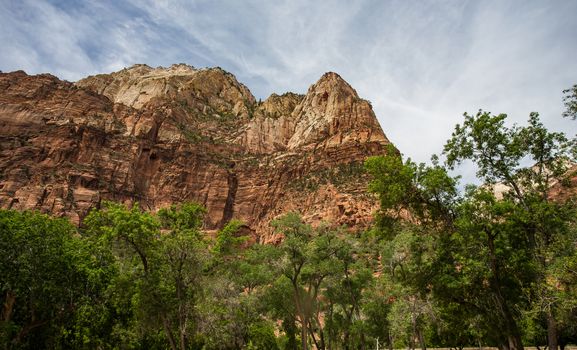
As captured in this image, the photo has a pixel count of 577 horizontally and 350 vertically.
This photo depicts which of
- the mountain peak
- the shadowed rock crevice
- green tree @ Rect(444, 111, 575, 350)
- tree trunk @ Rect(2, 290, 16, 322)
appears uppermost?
the mountain peak

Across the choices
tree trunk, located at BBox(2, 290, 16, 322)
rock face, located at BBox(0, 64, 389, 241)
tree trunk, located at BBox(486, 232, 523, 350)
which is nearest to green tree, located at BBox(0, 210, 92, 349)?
tree trunk, located at BBox(2, 290, 16, 322)

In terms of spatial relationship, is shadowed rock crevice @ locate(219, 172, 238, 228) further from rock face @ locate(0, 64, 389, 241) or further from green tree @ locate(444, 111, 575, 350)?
green tree @ locate(444, 111, 575, 350)

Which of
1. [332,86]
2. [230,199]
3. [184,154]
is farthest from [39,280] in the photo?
[332,86]

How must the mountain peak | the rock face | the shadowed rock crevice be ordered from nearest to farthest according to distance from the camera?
1. the rock face
2. the shadowed rock crevice
3. the mountain peak

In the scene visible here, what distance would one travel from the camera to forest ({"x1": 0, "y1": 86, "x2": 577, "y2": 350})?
15.7 m

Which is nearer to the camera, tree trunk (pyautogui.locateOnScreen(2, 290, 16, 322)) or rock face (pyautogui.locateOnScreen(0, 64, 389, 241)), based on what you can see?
tree trunk (pyautogui.locateOnScreen(2, 290, 16, 322))

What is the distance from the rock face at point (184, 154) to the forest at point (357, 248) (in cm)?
5555

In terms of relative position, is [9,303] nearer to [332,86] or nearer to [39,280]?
[39,280]

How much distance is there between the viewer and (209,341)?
2595 cm

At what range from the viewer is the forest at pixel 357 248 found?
51.4ft

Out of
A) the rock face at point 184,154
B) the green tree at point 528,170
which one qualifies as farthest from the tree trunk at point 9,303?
the rock face at point 184,154

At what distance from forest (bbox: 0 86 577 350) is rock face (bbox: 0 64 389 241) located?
2187 inches

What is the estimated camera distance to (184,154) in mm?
107000

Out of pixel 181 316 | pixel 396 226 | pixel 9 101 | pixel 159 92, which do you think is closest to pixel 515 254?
pixel 396 226
